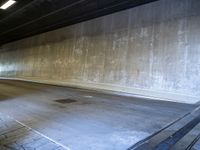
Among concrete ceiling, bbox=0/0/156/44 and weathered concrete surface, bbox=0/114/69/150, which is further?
concrete ceiling, bbox=0/0/156/44

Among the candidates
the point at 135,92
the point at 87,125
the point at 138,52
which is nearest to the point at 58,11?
the point at 138,52

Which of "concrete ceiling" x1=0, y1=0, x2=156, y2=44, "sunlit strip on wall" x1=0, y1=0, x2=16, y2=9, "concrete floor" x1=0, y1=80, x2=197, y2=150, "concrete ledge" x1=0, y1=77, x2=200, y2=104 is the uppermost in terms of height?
"concrete ceiling" x1=0, y1=0, x2=156, y2=44

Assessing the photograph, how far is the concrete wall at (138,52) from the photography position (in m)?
7.34

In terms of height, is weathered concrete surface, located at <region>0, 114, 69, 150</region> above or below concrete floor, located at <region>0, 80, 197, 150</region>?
below

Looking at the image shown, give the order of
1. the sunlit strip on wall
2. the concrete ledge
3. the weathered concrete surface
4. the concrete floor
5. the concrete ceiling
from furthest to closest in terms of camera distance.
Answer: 1. the concrete ceiling
2. the sunlit strip on wall
3. the concrete ledge
4. the concrete floor
5. the weathered concrete surface

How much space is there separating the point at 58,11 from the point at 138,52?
5297mm

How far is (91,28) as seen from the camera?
12.0 m

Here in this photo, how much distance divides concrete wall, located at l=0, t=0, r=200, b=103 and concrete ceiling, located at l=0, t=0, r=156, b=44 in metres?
0.52

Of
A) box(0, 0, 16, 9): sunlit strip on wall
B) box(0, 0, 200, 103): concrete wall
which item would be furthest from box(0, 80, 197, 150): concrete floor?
box(0, 0, 16, 9): sunlit strip on wall

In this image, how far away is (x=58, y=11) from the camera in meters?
11.1

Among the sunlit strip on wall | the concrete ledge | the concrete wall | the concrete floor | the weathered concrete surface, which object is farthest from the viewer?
the sunlit strip on wall

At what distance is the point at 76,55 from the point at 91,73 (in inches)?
82.5

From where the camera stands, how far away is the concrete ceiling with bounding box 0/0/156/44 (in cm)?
943

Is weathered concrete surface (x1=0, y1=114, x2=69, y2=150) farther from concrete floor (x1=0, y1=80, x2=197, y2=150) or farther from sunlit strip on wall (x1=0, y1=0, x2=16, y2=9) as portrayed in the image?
sunlit strip on wall (x1=0, y1=0, x2=16, y2=9)
